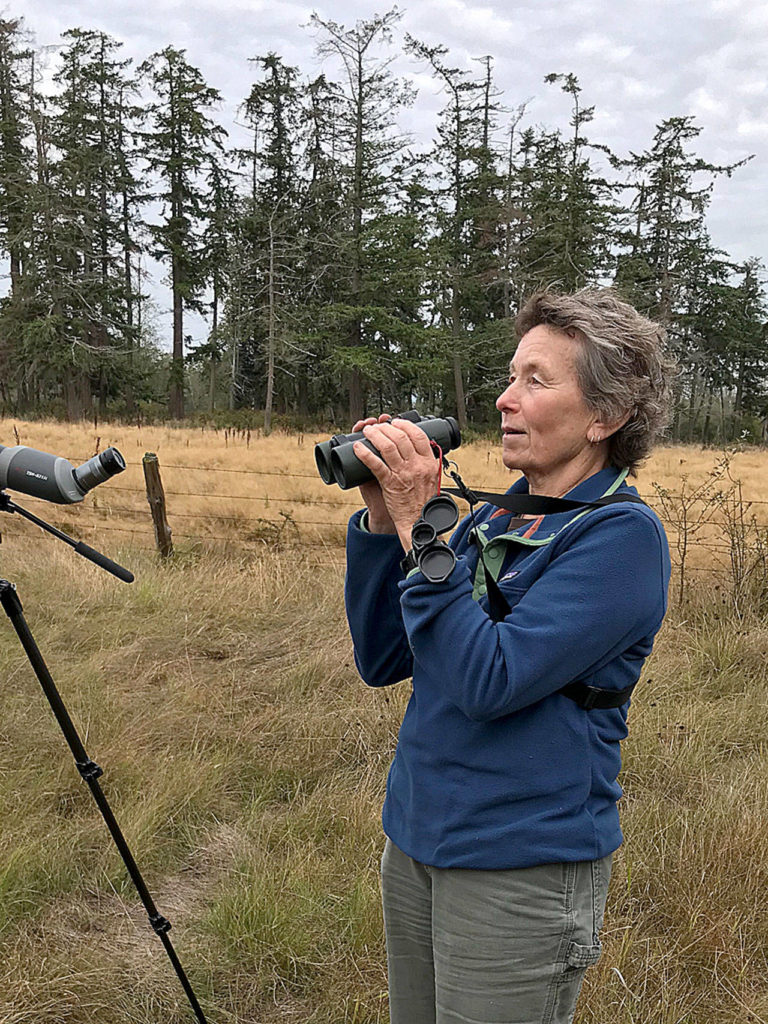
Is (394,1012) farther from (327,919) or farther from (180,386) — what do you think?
(180,386)

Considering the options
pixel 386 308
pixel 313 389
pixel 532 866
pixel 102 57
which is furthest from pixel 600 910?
pixel 102 57

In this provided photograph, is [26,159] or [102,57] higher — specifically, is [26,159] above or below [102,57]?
below

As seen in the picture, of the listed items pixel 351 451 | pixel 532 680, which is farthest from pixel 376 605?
pixel 532 680

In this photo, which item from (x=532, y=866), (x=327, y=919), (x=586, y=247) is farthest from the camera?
(x=586, y=247)

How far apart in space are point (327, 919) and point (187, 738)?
1398 millimetres

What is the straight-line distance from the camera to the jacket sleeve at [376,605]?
154 centimetres

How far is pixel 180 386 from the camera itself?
31812 mm

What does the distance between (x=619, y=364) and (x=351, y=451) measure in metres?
0.49

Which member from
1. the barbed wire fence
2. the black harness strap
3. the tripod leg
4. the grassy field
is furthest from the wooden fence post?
the black harness strap

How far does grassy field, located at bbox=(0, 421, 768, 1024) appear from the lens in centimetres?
220

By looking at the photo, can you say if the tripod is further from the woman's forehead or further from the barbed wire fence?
the barbed wire fence

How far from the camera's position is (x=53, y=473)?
1.40 m

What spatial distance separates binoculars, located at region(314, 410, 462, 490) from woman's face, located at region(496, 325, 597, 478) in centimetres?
11

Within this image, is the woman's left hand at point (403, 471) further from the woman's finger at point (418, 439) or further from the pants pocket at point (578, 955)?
the pants pocket at point (578, 955)
